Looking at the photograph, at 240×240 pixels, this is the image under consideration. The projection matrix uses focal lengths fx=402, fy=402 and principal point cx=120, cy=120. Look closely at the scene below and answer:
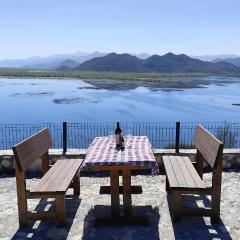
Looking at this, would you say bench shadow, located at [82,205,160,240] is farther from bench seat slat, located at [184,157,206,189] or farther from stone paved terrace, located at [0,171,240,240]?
bench seat slat, located at [184,157,206,189]

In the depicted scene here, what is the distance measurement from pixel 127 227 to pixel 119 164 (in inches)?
34.0

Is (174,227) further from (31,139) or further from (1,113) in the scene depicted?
(1,113)

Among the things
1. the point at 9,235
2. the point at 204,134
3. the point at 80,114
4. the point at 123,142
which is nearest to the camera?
the point at 9,235

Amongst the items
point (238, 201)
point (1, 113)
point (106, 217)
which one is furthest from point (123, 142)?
point (1, 113)

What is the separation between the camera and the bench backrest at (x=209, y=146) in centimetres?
→ 511

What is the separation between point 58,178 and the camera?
5.49 metres

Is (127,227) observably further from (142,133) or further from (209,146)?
(142,133)

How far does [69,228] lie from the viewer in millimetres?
5180

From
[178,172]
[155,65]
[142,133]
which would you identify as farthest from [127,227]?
[155,65]

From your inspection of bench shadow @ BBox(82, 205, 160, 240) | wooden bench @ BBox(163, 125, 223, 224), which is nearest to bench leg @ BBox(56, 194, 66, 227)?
bench shadow @ BBox(82, 205, 160, 240)

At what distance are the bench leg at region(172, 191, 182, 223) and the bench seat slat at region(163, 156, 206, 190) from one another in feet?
0.43

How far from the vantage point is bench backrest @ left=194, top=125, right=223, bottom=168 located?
511 cm

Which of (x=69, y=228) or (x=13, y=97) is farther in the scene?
(x=13, y=97)

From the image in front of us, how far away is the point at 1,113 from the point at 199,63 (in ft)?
496
